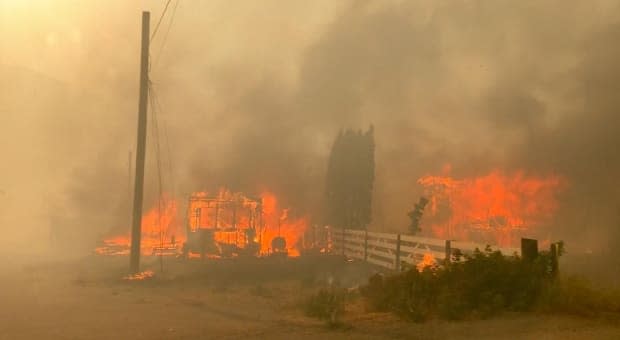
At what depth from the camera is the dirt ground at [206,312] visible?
8.62m

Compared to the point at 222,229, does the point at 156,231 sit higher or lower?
lower

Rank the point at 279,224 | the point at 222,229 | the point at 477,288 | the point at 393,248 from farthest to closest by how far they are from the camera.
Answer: the point at 279,224, the point at 222,229, the point at 393,248, the point at 477,288

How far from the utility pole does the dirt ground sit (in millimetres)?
995

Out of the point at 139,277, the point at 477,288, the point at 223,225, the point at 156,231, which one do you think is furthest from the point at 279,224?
the point at 477,288

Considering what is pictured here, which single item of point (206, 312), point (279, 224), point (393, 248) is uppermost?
point (279, 224)

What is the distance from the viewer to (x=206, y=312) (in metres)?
12.4

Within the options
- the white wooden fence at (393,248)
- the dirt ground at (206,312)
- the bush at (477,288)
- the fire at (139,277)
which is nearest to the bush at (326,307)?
the dirt ground at (206,312)

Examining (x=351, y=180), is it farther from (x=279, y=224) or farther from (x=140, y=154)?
(x=140, y=154)

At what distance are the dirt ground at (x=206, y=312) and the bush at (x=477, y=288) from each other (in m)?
0.34

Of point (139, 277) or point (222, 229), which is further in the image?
point (222, 229)

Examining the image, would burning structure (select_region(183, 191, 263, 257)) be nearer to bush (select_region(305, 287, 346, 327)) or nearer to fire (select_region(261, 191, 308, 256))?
fire (select_region(261, 191, 308, 256))

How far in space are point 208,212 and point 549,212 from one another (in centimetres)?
1877

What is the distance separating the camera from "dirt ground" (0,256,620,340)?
8.62 meters

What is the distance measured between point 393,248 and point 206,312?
815 cm
